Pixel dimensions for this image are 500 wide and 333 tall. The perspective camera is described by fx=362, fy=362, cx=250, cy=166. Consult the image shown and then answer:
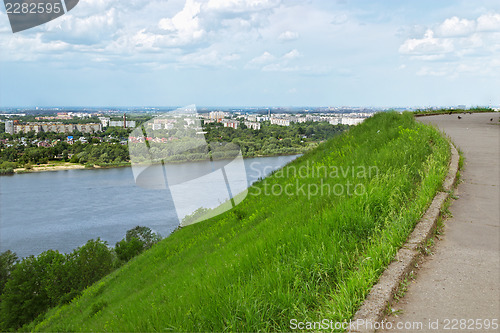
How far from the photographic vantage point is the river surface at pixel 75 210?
48312mm

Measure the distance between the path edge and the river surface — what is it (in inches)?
1198

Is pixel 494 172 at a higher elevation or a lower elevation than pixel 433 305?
higher

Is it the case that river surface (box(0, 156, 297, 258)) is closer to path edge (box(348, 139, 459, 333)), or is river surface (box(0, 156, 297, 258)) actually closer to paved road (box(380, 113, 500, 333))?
paved road (box(380, 113, 500, 333))

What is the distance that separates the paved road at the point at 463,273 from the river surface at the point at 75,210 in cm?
2973

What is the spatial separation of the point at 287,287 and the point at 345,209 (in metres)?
1.52

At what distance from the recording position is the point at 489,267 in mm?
3217

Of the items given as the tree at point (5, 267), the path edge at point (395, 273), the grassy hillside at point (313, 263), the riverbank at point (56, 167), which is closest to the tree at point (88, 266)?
the tree at point (5, 267)

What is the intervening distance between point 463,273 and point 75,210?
6426 centimetres

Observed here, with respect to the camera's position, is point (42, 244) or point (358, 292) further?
point (42, 244)

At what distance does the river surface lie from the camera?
A: 48312 millimetres

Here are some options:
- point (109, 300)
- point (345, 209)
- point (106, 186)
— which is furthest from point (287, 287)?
point (106, 186)

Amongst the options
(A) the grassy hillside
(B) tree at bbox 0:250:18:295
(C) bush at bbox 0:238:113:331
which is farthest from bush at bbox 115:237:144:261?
(A) the grassy hillside

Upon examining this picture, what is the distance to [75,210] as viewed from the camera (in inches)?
2336

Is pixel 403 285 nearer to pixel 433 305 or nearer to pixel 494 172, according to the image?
pixel 433 305
